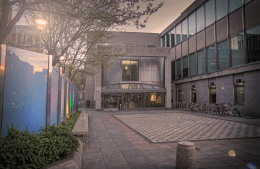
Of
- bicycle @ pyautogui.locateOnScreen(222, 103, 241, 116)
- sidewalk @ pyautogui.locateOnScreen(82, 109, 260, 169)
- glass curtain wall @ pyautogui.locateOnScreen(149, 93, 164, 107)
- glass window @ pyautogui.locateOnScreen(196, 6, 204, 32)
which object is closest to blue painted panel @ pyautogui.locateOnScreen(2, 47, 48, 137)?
sidewalk @ pyautogui.locateOnScreen(82, 109, 260, 169)

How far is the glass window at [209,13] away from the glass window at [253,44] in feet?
22.3

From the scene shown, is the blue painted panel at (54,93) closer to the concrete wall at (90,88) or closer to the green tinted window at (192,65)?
the green tinted window at (192,65)

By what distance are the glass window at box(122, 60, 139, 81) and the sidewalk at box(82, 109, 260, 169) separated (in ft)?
71.9

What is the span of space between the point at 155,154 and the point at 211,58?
2138 centimetres

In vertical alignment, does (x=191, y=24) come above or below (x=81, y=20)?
above

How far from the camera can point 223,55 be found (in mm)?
21656

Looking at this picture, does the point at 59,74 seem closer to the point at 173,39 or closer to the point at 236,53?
the point at 236,53

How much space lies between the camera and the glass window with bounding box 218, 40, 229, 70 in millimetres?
21156

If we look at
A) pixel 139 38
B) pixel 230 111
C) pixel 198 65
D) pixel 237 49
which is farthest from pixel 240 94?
pixel 139 38

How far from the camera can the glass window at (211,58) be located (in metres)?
23.5

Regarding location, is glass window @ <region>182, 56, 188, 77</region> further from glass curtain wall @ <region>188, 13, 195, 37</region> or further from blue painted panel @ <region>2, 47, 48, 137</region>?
blue painted panel @ <region>2, 47, 48, 137</region>

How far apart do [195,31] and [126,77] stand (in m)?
12.6

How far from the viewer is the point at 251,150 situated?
6.35 meters

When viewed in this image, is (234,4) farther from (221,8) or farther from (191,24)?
(191,24)
